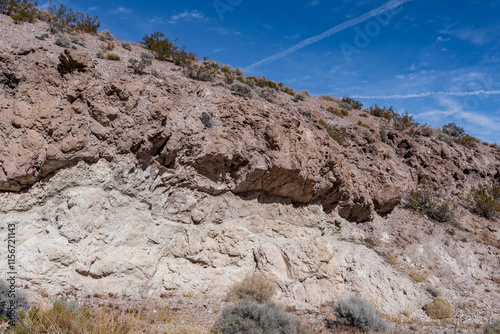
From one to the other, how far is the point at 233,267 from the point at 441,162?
15.2m

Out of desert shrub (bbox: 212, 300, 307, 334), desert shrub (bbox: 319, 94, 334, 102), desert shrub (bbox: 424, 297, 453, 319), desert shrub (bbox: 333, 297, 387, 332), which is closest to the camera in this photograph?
desert shrub (bbox: 212, 300, 307, 334)

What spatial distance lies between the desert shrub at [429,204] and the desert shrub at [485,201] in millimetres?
1763

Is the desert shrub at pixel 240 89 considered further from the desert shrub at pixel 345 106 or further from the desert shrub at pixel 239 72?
the desert shrub at pixel 345 106

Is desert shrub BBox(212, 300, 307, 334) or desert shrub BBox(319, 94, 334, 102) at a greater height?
desert shrub BBox(319, 94, 334, 102)

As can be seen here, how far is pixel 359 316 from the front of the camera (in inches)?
266

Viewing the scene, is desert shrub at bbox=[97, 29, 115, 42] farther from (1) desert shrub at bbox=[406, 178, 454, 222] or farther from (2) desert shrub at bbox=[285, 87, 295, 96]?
(1) desert shrub at bbox=[406, 178, 454, 222]

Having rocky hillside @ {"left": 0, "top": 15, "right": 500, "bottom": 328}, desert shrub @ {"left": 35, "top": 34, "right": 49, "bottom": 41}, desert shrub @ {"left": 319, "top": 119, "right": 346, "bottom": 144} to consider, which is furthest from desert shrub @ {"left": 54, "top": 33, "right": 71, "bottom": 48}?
desert shrub @ {"left": 319, "top": 119, "right": 346, "bottom": 144}

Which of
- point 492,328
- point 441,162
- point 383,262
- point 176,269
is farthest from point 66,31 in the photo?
point 441,162

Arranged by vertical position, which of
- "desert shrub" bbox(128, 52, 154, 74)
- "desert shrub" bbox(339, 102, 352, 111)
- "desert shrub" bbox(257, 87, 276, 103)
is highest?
"desert shrub" bbox(339, 102, 352, 111)

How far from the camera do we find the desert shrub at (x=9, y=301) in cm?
460

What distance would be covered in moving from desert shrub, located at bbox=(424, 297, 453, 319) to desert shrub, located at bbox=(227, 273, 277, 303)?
5018 millimetres

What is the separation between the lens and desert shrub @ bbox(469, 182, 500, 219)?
607 inches

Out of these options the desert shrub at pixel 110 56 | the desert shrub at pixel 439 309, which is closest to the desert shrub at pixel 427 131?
the desert shrub at pixel 439 309

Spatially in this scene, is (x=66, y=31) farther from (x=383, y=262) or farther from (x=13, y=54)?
(x=383, y=262)
